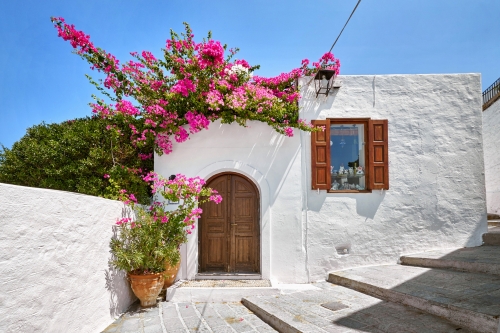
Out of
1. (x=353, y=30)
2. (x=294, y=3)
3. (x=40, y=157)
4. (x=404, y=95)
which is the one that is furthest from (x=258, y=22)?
(x=40, y=157)

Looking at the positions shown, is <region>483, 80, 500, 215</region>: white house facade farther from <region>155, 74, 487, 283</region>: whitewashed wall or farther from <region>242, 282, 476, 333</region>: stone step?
<region>242, 282, 476, 333</region>: stone step

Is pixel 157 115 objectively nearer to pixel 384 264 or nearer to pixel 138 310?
pixel 138 310

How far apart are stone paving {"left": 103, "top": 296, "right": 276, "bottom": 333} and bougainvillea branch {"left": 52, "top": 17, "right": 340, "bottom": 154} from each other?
2.89m

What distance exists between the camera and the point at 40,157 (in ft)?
19.2

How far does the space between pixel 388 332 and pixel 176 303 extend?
3.32 m

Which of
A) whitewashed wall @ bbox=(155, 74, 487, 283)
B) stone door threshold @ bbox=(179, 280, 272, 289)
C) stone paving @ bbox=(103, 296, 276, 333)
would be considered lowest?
stone paving @ bbox=(103, 296, 276, 333)

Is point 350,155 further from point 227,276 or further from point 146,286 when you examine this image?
point 146,286

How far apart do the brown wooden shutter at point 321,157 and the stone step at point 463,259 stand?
214cm

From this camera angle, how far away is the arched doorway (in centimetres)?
624

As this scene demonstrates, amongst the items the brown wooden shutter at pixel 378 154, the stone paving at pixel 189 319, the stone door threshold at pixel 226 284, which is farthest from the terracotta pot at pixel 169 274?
the brown wooden shutter at pixel 378 154

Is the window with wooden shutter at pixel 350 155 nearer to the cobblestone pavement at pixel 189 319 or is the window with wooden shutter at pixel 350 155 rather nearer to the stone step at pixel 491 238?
the stone step at pixel 491 238

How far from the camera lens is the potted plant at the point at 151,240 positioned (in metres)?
4.77

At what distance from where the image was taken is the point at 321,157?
6.23 meters

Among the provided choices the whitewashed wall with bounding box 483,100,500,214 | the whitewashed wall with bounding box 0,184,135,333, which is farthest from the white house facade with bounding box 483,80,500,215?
the whitewashed wall with bounding box 0,184,135,333
